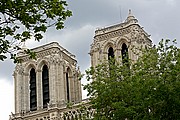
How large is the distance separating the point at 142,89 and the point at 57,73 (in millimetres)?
31178

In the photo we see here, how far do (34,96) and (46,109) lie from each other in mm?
3022

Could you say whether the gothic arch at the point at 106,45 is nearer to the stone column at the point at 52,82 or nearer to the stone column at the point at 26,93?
the stone column at the point at 52,82

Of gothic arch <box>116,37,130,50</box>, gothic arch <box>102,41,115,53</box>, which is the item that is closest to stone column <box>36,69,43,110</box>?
gothic arch <box>102,41,115,53</box>

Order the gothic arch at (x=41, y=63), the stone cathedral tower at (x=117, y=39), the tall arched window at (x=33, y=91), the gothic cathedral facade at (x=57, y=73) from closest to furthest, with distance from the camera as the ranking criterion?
the stone cathedral tower at (x=117, y=39), the gothic cathedral facade at (x=57, y=73), the tall arched window at (x=33, y=91), the gothic arch at (x=41, y=63)

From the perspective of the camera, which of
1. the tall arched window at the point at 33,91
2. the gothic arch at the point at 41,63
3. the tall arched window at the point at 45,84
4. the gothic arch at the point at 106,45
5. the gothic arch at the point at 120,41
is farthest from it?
the gothic arch at the point at 41,63

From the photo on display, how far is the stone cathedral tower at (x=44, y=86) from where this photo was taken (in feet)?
175

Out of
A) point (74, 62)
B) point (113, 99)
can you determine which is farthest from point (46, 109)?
point (113, 99)

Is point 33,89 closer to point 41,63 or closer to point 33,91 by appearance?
point 33,91

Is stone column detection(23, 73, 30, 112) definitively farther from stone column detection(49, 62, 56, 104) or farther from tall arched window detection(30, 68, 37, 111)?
stone column detection(49, 62, 56, 104)

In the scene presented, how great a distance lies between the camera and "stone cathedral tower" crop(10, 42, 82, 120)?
175ft

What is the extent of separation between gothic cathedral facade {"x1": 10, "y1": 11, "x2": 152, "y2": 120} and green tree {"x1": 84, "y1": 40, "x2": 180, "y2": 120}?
77.5 ft

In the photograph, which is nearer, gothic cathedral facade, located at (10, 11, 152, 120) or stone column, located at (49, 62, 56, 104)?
gothic cathedral facade, located at (10, 11, 152, 120)

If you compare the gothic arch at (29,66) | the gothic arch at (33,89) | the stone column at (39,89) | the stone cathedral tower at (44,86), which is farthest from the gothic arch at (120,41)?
the gothic arch at (33,89)

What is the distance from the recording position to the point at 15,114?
5478 centimetres
